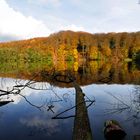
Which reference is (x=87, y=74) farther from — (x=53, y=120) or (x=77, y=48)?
(x=77, y=48)

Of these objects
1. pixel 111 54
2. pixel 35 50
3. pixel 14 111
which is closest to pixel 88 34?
pixel 111 54

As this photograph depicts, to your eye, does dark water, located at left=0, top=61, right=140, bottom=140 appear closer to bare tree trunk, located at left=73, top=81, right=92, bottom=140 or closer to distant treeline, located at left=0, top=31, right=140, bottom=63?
bare tree trunk, located at left=73, top=81, right=92, bottom=140

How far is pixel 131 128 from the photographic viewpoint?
49.5 ft

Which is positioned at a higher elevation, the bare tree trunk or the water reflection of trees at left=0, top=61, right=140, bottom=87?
the bare tree trunk

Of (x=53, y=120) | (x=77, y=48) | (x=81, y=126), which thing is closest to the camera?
(x=81, y=126)

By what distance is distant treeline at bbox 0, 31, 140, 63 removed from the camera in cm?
10656

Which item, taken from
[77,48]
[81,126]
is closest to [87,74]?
[81,126]

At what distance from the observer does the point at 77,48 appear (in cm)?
12625

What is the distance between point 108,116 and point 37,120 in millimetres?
3715

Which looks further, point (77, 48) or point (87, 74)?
point (77, 48)

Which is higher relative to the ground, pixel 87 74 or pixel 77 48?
pixel 77 48

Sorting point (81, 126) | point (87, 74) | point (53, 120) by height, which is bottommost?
point (87, 74)

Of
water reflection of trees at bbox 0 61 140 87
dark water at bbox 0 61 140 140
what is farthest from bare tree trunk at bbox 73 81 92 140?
water reflection of trees at bbox 0 61 140 87

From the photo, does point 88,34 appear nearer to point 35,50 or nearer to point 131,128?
point 35,50
